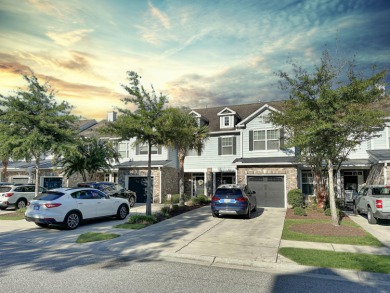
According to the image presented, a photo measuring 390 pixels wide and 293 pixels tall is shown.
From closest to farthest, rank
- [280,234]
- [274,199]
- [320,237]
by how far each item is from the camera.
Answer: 1. [320,237]
2. [280,234]
3. [274,199]

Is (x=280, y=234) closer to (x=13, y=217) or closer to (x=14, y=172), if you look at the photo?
(x=13, y=217)

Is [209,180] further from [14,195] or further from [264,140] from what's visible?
[14,195]

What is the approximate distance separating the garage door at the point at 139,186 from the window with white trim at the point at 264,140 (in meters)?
9.55

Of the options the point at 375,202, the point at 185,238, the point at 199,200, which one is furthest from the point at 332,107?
the point at 199,200

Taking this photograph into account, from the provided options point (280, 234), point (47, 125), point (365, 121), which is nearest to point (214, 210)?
point (280, 234)

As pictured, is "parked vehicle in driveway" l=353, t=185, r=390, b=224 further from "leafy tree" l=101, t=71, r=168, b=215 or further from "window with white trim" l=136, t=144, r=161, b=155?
"window with white trim" l=136, t=144, r=161, b=155

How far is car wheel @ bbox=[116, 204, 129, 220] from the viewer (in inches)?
579

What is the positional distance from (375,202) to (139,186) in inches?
695

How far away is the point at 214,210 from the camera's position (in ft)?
49.9

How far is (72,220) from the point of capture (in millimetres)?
12258

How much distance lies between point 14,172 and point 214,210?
24042mm

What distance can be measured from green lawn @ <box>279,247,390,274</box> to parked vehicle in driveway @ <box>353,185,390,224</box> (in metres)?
5.80

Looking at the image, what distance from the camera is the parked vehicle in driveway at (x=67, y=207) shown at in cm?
1171

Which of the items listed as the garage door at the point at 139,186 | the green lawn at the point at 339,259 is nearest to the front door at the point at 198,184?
the garage door at the point at 139,186
